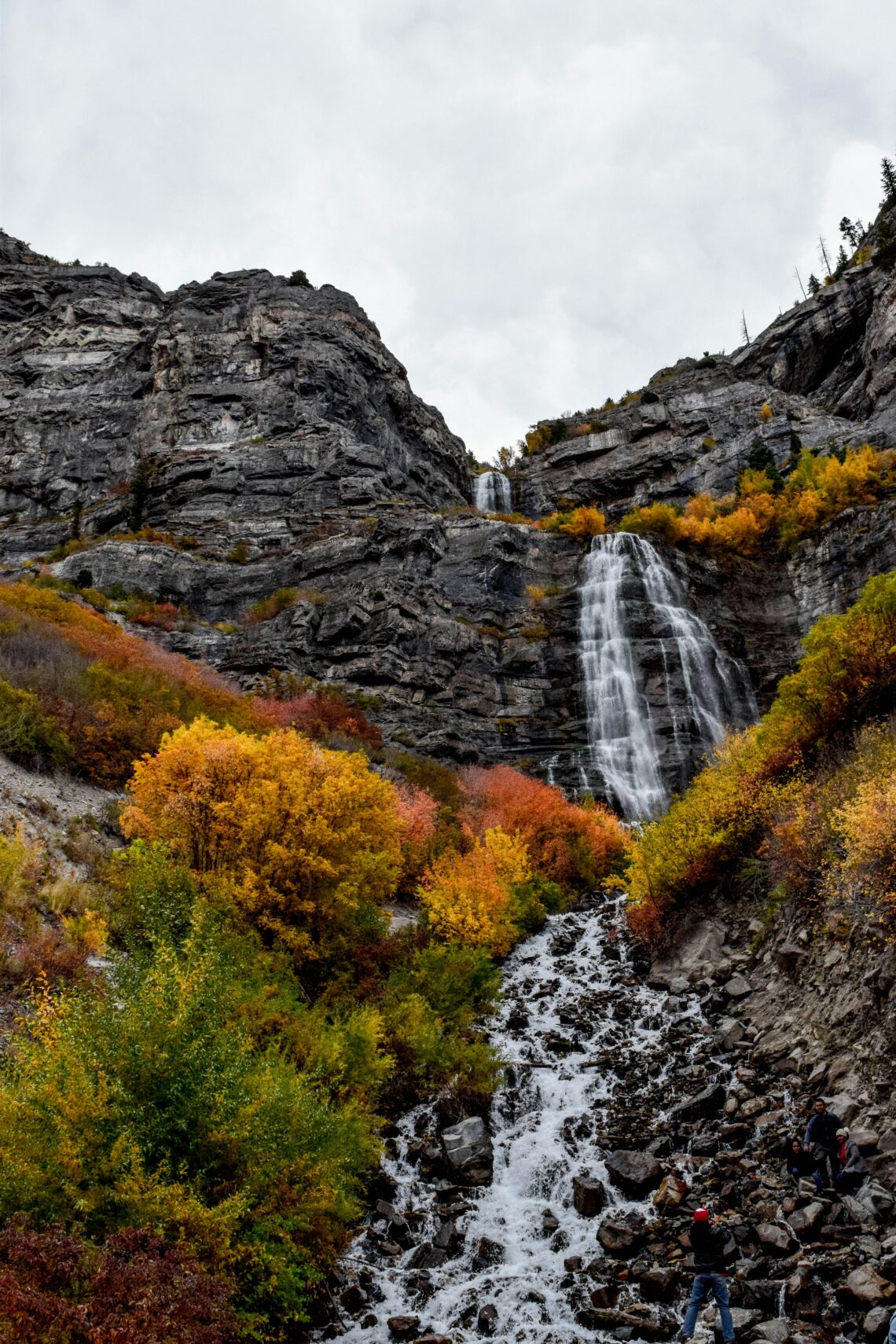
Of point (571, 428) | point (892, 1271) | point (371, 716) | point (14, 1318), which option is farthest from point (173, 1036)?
point (571, 428)

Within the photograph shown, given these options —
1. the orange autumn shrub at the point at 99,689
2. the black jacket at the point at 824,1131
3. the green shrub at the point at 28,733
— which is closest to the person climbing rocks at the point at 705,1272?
the black jacket at the point at 824,1131

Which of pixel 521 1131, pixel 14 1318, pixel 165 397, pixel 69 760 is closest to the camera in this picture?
pixel 14 1318

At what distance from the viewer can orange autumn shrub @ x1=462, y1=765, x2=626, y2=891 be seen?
1172 inches

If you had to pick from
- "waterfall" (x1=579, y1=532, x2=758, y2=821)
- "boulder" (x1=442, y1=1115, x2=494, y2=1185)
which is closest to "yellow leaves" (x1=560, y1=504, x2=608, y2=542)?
"waterfall" (x1=579, y1=532, x2=758, y2=821)

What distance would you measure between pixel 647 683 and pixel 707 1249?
3613 centimetres

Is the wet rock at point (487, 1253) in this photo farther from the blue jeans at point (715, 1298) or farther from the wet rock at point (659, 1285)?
the blue jeans at point (715, 1298)

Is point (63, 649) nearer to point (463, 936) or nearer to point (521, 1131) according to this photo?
point (463, 936)

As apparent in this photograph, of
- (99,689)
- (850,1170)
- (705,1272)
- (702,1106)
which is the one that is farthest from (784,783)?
(99,689)

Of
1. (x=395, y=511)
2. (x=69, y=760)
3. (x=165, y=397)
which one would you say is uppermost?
(x=165, y=397)

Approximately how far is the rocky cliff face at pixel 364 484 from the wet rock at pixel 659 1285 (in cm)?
2896

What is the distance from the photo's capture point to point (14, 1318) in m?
6.20

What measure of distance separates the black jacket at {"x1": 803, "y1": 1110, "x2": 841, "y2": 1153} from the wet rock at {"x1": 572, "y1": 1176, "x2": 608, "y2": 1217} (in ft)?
11.6

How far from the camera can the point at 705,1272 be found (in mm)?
9375

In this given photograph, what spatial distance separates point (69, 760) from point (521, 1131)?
14.7m
